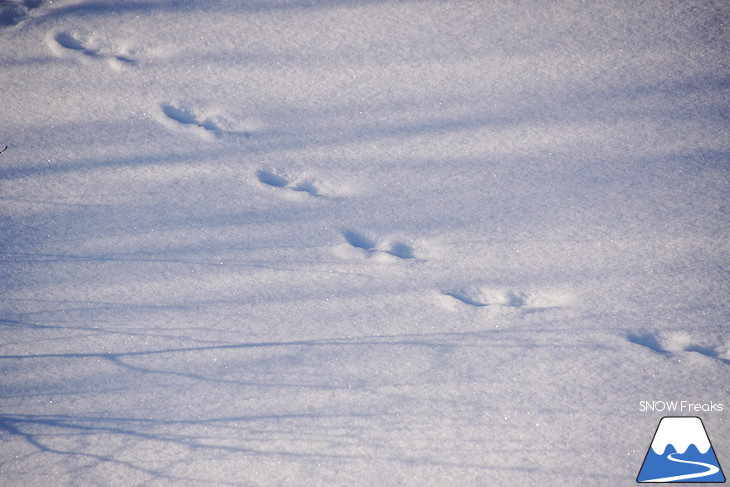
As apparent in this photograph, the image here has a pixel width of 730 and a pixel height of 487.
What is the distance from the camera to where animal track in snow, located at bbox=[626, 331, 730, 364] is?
79.5 inches

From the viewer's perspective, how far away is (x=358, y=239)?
2293mm

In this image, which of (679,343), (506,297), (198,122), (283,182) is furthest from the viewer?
(198,122)

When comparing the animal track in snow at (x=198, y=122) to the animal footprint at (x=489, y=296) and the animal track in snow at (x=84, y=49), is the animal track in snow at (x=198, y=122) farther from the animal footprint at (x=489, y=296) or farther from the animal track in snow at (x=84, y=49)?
the animal footprint at (x=489, y=296)

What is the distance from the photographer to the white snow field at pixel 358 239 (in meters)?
1.85

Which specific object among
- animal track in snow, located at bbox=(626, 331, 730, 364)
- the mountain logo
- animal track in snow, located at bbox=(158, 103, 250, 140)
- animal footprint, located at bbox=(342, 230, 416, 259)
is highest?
animal track in snow, located at bbox=(158, 103, 250, 140)

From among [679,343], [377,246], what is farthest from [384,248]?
[679,343]

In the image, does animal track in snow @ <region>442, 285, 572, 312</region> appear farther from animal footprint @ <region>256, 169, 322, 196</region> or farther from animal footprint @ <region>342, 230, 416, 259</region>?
animal footprint @ <region>256, 169, 322, 196</region>

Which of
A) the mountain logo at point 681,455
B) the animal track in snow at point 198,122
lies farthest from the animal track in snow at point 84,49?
the mountain logo at point 681,455

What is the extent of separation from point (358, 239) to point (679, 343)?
1478 mm

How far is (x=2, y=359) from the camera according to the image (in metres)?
1.98

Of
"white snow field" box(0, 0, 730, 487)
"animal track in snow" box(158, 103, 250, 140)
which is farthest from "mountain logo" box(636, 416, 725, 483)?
"animal track in snow" box(158, 103, 250, 140)

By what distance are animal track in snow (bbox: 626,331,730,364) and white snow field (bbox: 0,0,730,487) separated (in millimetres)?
11

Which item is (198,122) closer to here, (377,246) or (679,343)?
(377,246)

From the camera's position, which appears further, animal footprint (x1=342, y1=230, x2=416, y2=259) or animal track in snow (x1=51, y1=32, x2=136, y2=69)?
animal track in snow (x1=51, y1=32, x2=136, y2=69)
